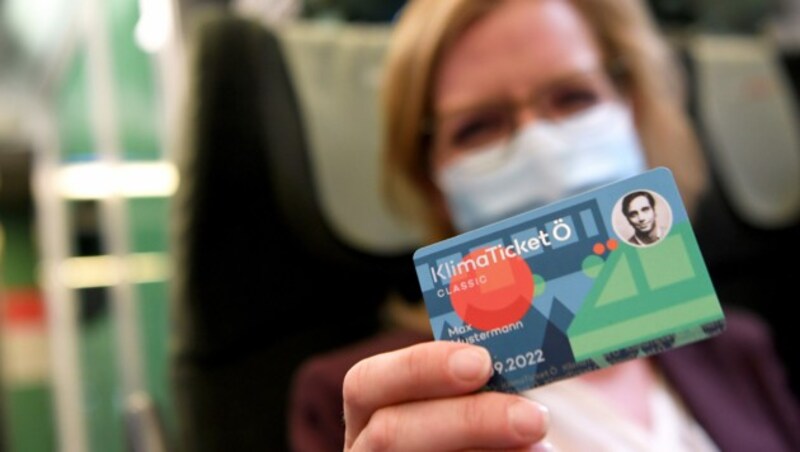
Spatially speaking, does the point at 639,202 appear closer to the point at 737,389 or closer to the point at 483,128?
the point at 483,128

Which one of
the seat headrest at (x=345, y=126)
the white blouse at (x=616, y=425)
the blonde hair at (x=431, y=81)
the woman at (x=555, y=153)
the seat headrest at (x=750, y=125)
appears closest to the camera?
the white blouse at (x=616, y=425)

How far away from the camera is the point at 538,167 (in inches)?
24.9

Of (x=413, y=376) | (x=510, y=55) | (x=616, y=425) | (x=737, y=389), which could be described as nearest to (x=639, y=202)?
(x=413, y=376)

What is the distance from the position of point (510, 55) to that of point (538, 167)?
137mm

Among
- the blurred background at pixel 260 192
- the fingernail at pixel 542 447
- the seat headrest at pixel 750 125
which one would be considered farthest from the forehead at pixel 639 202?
the seat headrest at pixel 750 125

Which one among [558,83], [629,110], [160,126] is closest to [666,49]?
[629,110]

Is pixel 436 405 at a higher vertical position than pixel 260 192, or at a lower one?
lower

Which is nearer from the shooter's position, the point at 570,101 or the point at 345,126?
the point at 570,101

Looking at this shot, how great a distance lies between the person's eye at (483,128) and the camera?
2.22 ft

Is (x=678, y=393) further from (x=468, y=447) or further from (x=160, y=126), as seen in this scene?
(x=160, y=126)

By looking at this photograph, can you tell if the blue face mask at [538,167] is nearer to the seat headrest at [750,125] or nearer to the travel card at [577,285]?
the travel card at [577,285]

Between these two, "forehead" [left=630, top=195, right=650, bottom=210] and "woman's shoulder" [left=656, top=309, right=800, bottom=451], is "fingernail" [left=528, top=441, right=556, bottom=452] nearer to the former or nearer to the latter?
"forehead" [left=630, top=195, right=650, bottom=210]

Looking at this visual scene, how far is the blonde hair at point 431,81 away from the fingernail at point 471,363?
39 centimetres

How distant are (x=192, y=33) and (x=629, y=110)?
49cm
